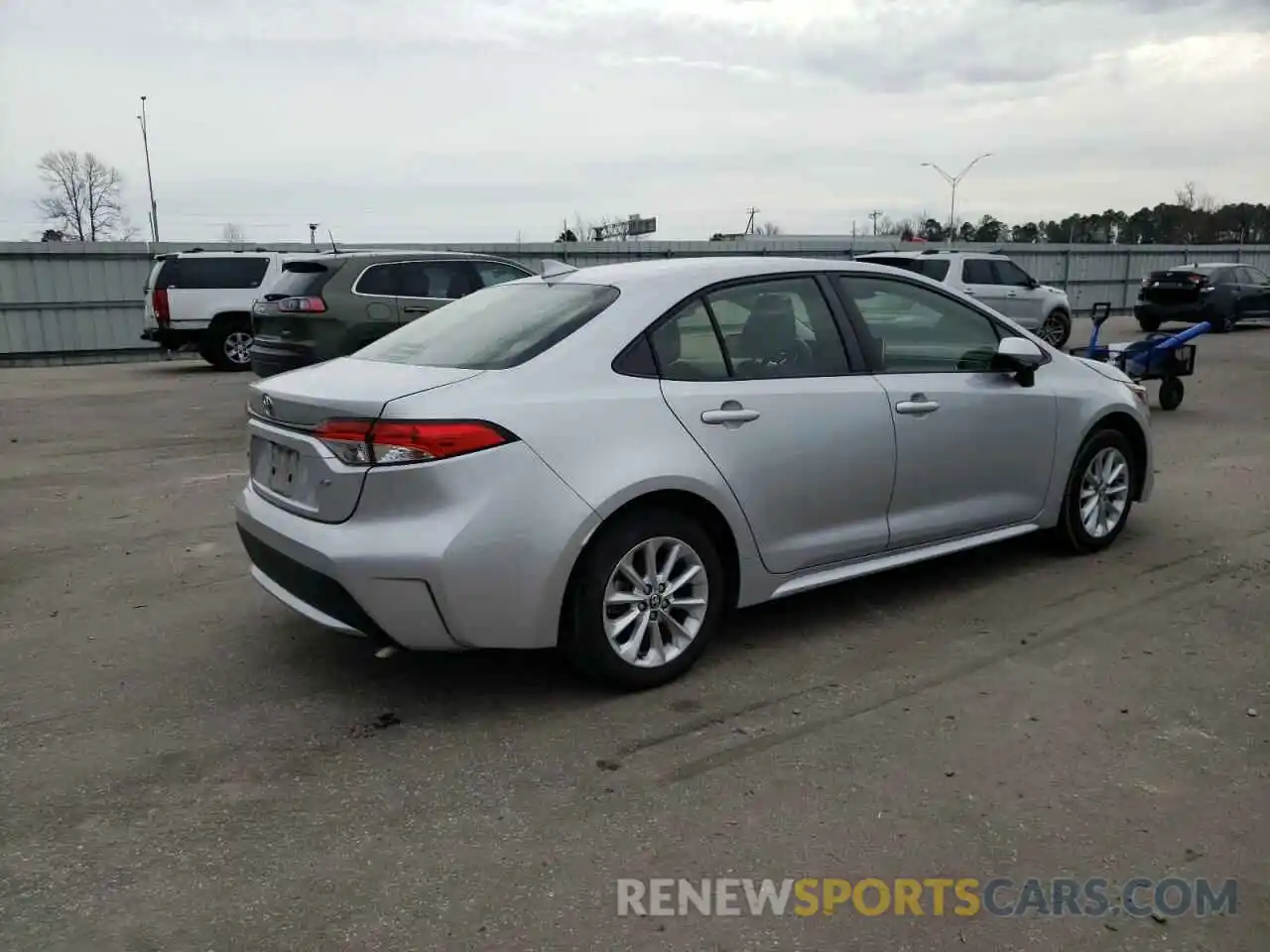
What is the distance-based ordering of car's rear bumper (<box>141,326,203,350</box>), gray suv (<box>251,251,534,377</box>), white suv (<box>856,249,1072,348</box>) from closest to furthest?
gray suv (<box>251,251,534,377</box>)
car's rear bumper (<box>141,326,203,350</box>)
white suv (<box>856,249,1072,348</box>)

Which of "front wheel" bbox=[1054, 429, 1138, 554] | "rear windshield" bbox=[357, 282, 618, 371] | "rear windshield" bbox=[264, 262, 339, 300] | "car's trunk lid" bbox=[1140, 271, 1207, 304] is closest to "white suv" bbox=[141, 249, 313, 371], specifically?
"rear windshield" bbox=[264, 262, 339, 300]

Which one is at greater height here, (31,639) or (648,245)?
(648,245)

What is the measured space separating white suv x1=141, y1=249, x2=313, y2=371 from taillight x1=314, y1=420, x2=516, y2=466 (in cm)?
1358

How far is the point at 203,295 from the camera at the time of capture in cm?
1617

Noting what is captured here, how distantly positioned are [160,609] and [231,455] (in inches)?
175

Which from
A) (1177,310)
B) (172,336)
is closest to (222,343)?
(172,336)

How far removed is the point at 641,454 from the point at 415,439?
81cm

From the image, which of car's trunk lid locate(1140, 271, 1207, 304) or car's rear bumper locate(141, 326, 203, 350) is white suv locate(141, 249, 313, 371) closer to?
car's rear bumper locate(141, 326, 203, 350)

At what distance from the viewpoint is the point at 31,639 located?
469 centimetres

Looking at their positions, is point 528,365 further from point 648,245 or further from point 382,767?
point 648,245

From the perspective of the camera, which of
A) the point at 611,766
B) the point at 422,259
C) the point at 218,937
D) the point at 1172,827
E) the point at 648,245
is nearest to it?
the point at 218,937

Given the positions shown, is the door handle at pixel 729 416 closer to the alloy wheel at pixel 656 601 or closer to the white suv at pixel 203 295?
the alloy wheel at pixel 656 601

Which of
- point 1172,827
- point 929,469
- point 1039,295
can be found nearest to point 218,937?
point 1172,827

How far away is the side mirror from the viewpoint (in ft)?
16.3
